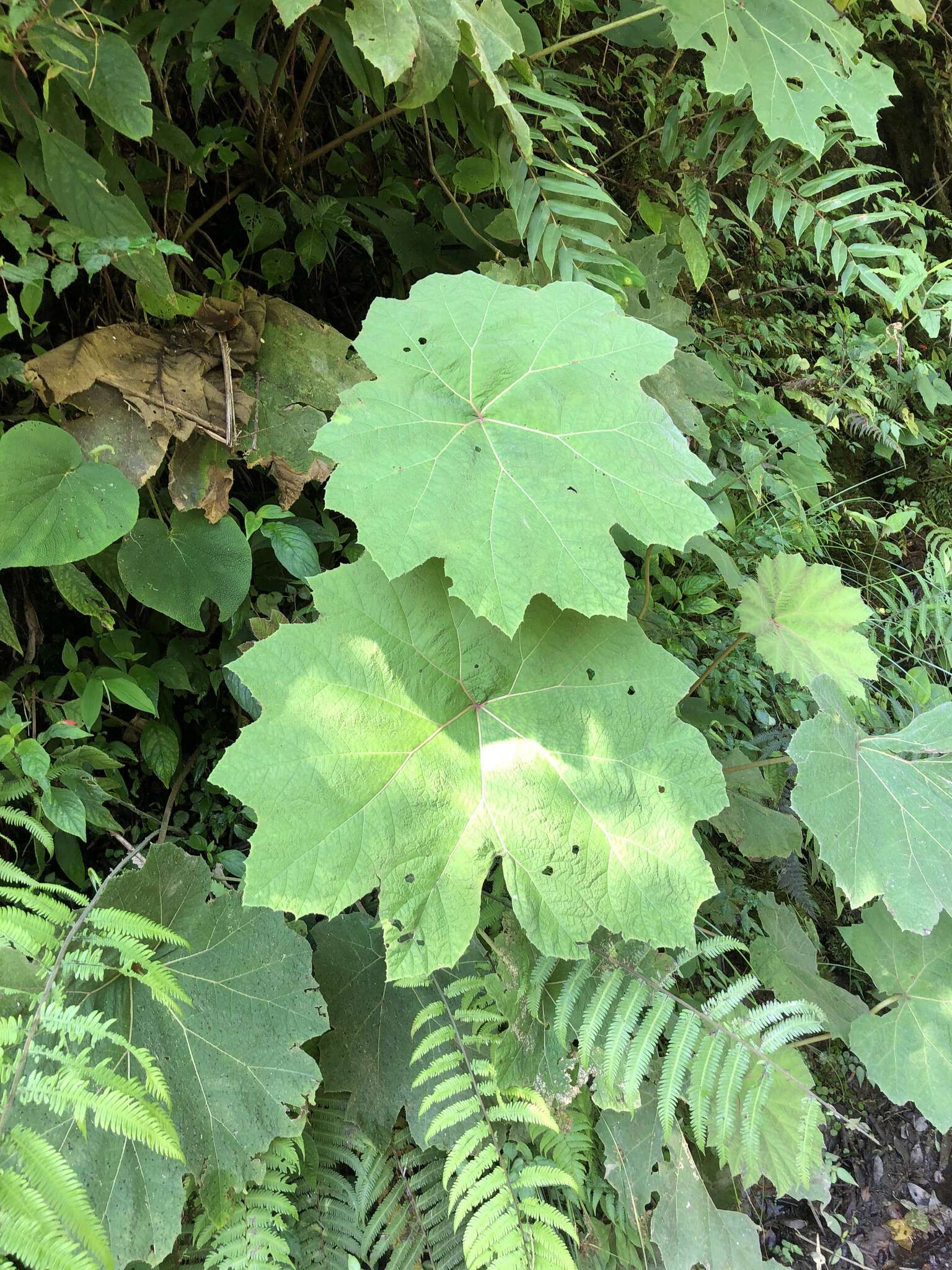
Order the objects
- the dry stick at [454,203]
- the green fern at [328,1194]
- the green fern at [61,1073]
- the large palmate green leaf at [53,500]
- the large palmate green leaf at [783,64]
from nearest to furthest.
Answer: the green fern at [61,1073] < the large palmate green leaf at [53,500] < the green fern at [328,1194] < the large palmate green leaf at [783,64] < the dry stick at [454,203]

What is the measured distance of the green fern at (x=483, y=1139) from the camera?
1347 millimetres

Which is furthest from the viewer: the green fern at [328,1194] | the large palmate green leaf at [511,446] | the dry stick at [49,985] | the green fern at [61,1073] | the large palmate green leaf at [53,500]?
the green fern at [328,1194]

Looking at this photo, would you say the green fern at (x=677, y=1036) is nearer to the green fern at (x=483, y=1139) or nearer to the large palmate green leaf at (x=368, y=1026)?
the green fern at (x=483, y=1139)

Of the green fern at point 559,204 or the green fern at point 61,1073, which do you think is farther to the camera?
the green fern at point 559,204

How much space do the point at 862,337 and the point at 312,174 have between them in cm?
281

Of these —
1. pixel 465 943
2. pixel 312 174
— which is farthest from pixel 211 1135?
pixel 312 174

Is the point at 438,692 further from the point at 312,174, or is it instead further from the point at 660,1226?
the point at 312,174

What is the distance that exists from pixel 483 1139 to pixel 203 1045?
1.80ft

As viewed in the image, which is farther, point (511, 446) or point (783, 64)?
point (783, 64)

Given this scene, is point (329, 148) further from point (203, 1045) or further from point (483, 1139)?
point (483, 1139)

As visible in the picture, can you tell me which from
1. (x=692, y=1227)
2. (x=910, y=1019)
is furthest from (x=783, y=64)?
(x=692, y=1227)

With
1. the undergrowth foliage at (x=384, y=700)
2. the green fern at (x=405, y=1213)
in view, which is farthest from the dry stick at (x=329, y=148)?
the green fern at (x=405, y=1213)

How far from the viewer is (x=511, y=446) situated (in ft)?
4.41

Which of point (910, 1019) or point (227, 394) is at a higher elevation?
point (227, 394)
